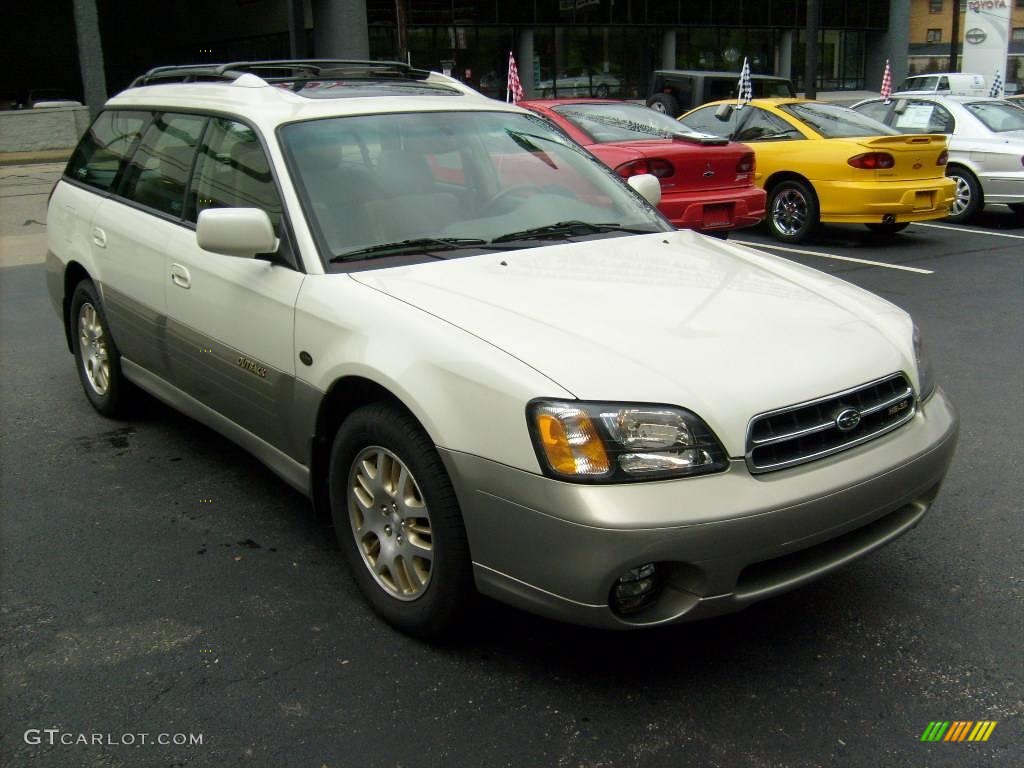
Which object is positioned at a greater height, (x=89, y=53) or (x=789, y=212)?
(x=89, y=53)

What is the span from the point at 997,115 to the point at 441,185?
11.0 meters

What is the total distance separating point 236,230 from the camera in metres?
3.52

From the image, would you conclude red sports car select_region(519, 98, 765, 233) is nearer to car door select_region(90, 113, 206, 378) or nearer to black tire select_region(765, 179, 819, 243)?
black tire select_region(765, 179, 819, 243)

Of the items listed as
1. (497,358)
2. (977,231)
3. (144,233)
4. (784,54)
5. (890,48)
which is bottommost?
(977,231)

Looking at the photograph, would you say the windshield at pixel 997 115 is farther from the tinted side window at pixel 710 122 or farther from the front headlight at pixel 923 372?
the front headlight at pixel 923 372

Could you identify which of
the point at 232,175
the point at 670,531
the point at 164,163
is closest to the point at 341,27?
the point at 164,163

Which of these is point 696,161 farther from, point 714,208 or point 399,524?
point 399,524

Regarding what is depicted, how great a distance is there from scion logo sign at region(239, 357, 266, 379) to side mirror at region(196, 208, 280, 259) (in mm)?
424

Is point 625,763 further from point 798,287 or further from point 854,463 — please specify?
point 798,287

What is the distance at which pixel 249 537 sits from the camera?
160 inches

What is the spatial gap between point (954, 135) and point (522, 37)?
23.0m

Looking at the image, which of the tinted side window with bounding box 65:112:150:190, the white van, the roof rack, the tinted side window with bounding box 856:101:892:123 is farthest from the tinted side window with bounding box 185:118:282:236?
the white van

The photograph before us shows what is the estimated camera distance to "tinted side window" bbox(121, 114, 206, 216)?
4.50 m

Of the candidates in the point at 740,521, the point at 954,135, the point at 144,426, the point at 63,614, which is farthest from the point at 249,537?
the point at 954,135
